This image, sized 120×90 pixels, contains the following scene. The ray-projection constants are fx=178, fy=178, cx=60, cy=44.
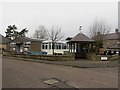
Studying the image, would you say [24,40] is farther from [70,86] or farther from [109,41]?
[70,86]

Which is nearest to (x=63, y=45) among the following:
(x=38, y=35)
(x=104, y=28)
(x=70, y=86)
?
(x=104, y=28)

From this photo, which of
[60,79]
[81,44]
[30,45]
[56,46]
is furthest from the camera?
[56,46]

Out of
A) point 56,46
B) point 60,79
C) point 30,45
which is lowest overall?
point 60,79

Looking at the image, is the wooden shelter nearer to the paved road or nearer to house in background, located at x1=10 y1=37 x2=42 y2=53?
the paved road

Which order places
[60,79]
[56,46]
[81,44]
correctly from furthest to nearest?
[56,46] → [81,44] → [60,79]

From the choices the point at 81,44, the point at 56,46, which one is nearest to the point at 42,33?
the point at 56,46

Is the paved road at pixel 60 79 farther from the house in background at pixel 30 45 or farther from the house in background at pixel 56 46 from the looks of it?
the house in background at pixel 56 46

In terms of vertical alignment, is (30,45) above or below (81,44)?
above

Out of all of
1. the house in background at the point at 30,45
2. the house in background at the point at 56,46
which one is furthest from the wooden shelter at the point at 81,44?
the house in background at the point at 30,45

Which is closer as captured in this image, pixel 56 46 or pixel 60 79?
pixel 60 79

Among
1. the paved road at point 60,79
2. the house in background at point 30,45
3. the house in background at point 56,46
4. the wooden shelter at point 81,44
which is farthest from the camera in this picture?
the house in background at point 56,46

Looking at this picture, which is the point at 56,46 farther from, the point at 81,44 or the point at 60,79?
the point at 60,79

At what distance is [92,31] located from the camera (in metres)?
49.7

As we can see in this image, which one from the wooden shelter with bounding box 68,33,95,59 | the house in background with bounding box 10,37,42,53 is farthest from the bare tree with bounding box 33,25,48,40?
the wooden shelter with bounding box 68,33,95,59
